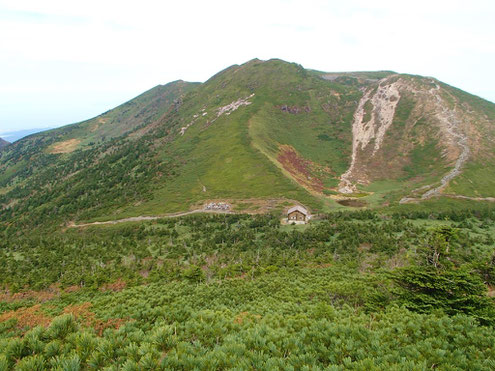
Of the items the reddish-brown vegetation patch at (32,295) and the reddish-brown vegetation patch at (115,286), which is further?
the reddish-brown vegetation patch at (32,295)

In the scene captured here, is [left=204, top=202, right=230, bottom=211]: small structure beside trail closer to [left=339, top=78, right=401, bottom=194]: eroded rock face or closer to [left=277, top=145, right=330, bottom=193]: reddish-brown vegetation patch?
[left=277, top=145, right=330, bottom=193]: reddish-brown vegetation patch

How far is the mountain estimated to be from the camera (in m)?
91.6

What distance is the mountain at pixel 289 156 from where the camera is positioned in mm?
91562

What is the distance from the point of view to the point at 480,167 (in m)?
91.6

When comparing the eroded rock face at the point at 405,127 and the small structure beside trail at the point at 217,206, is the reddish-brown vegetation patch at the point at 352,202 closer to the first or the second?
the eroded rock face at the point at 405,127

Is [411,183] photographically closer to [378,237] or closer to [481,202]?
[481,202]

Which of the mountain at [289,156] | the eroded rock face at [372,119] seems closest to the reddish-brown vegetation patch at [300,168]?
the mountain at [289,156]

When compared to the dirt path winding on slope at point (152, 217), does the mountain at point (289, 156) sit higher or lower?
higher

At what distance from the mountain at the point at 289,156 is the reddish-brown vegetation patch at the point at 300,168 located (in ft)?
1.81

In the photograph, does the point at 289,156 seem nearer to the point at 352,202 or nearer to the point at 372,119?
the point at 352,202

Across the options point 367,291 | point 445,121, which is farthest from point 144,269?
point 445,121

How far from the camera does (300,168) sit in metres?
111

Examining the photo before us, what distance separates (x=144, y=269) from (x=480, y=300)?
47.3 metres

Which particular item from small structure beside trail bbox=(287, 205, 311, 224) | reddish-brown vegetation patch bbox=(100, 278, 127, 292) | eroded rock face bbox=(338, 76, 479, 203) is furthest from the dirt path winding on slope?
eroded rock face bbox=(338, 76, 479, 203)
